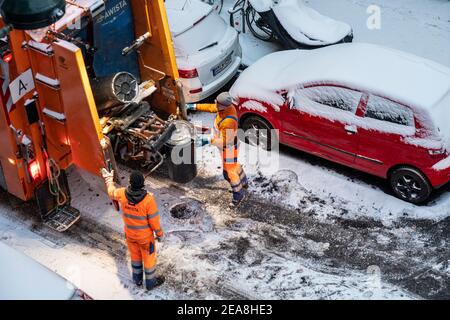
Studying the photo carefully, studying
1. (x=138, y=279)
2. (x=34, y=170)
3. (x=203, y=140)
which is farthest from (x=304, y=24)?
(x=138, y=279)

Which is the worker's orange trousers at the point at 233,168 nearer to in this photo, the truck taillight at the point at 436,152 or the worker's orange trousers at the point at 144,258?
the worker's orange trousers at the point at 144,258

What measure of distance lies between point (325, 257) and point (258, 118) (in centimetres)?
256

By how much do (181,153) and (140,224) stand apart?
175 centimetres

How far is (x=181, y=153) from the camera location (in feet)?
26.9

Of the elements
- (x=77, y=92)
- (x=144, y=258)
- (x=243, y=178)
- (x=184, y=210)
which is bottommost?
(x=184, y=210)

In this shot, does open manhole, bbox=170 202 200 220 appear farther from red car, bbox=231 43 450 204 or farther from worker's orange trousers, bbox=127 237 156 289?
red car, bbox=231 43 450 204

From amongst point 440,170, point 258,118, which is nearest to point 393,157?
point 440,170

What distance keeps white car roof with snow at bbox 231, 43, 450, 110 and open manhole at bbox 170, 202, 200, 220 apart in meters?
1.90

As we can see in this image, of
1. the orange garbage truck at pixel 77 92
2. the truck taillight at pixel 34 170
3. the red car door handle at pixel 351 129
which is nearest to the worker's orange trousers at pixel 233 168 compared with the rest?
the orange garbage truck at pixel 77 92

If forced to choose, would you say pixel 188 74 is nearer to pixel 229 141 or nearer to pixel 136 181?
pixel 229 141

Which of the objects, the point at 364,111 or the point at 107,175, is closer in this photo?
the point at 107,175

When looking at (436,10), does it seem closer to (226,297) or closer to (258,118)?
(258,118)

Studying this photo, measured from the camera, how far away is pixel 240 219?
26.7ft

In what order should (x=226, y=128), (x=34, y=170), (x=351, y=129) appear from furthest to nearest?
(x=351, y=129)
(x=226, y=128)
(x=34, y=170)
